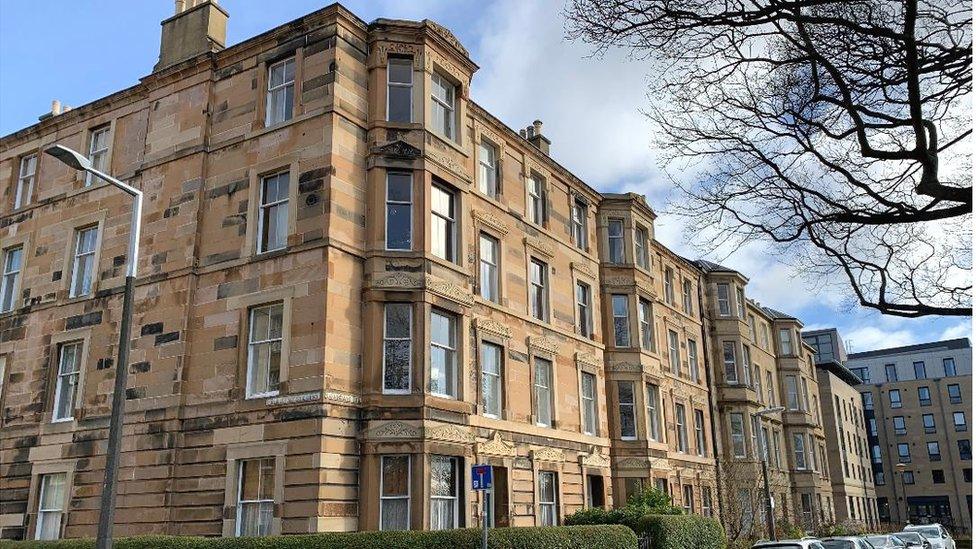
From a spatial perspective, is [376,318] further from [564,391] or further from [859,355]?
[859,355]

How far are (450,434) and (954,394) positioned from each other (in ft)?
282

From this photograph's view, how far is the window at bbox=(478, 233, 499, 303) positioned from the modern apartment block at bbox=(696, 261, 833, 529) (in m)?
17.3

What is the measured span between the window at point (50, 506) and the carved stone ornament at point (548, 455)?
13.9m

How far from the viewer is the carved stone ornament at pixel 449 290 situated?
21609 millimetres

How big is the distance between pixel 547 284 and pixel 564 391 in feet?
12.8

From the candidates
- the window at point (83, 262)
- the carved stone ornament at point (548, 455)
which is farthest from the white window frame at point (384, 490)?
the window at point (83, 262)

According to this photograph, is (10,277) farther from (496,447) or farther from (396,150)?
(496,447)

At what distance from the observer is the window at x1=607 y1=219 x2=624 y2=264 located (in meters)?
34.7

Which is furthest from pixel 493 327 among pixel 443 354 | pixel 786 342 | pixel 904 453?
pixel 904 453

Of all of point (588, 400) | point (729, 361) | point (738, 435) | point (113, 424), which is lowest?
point (113, 424)

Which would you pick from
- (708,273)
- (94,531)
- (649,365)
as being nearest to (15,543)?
(94,531)

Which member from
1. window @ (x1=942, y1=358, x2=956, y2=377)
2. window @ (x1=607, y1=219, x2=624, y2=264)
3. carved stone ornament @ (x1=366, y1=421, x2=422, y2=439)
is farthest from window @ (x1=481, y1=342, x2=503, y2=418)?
window @ (x1=942, y1=358, x2=956, y2=377)

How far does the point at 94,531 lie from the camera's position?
21.7m

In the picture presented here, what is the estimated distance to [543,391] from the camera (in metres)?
28.0
